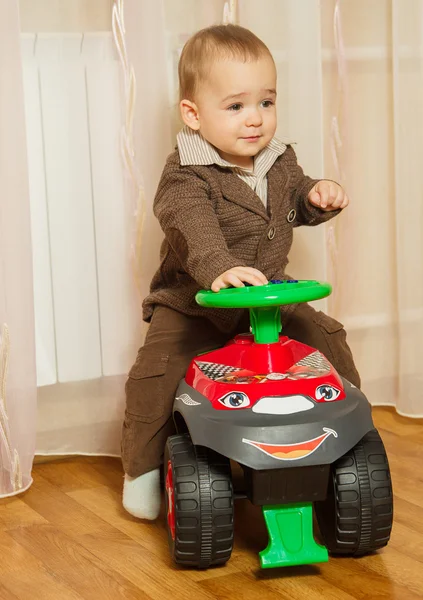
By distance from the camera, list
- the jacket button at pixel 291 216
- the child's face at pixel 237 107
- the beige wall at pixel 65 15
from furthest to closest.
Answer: the beige wall at pixel 65 15 < the jacket button at pixel 291 216 < the child's face at pixel 237 107

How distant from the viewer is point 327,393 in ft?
3.89

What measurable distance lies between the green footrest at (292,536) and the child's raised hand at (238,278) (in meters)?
0.29

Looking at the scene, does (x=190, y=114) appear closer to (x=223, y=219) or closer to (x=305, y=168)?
(x=223, y=219)

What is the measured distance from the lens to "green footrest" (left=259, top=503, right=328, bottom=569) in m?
1.16

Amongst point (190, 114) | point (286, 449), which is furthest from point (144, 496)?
point (190, 114)

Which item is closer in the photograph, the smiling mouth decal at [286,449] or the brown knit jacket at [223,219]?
the smiling mouth decal at [286,449]

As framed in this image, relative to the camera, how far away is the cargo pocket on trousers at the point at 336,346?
1.42 metres

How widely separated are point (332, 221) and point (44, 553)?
880mm

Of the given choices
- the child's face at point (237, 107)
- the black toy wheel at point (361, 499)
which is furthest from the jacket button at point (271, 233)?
the black toy wheel at point (361, 499)

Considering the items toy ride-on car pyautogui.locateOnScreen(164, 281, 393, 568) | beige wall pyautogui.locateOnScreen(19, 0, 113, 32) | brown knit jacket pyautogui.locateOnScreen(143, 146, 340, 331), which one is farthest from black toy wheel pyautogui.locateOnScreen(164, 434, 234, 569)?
beige wall pyautogui.locateOnScreen(19, 0, 113, 32)

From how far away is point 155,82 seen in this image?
5.16 ft

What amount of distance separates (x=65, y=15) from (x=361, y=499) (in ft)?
3.09

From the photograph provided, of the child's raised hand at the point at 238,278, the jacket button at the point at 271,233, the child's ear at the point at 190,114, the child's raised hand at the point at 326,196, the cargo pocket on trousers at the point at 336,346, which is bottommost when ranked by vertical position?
the cargo pocket on trousers at the point at 336,346

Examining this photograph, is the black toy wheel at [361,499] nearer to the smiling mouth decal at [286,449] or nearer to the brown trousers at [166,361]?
the smiling mouth decal at [286,449]
